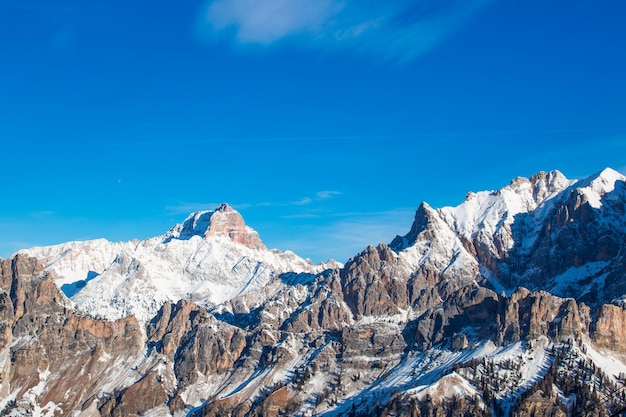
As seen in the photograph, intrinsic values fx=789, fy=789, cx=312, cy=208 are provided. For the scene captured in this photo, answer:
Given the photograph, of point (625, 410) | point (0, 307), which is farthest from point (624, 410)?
point (0, 307)

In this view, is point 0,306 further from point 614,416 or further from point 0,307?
point 614,416

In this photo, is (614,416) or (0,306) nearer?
(614,416)

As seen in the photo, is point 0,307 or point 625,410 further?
point 0,307

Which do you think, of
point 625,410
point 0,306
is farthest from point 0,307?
point 625,410

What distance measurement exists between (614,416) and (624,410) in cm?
246

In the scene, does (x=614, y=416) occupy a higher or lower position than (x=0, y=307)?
lower

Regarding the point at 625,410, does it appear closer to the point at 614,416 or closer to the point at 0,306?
the point at 614,416

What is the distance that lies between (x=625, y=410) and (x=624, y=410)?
0.25 metres

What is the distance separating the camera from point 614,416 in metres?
58.6

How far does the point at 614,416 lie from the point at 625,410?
270 centimetres

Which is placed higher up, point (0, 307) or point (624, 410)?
point (0, 307)

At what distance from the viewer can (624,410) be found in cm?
6056

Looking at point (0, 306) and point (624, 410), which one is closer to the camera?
point (624, 410)

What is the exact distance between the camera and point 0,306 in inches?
5915
